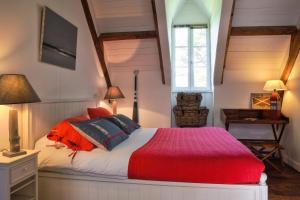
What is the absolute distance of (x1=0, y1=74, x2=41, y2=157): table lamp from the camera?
158 cm

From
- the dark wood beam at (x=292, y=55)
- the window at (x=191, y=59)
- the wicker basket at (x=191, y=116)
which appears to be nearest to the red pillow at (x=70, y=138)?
the wicker basket at (x=191, y=116)

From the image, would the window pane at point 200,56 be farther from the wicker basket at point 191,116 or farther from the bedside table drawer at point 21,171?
the bedside table drawer at point 21,171

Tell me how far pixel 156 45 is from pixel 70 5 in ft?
→ 5.17

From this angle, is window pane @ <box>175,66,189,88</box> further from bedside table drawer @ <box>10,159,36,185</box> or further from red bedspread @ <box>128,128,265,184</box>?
bedside table drawer @ <box>10,159,36,185</box>

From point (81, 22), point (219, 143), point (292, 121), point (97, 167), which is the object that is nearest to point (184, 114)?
point (292, 121)

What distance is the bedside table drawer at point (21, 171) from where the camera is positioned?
1.53m

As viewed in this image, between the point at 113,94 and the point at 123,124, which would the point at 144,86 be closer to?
the point at 113,94

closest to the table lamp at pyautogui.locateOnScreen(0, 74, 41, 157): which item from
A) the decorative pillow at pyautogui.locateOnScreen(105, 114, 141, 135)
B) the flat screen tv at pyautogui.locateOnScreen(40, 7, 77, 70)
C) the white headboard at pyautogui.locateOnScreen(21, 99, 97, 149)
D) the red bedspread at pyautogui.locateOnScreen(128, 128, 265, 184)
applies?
the white headboard at pyautogui.locateOnScreen(21, 99, 97, 149)

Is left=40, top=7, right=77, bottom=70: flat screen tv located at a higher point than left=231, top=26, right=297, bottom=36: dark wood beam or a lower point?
lower

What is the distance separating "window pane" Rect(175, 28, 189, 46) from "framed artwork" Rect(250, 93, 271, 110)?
1.69m

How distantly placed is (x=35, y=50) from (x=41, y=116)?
0.68m

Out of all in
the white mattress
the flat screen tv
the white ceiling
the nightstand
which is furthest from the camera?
the white ceiling

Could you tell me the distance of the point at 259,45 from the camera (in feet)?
12.4

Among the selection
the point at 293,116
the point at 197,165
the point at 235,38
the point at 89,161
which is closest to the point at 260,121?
the point at 293,116
